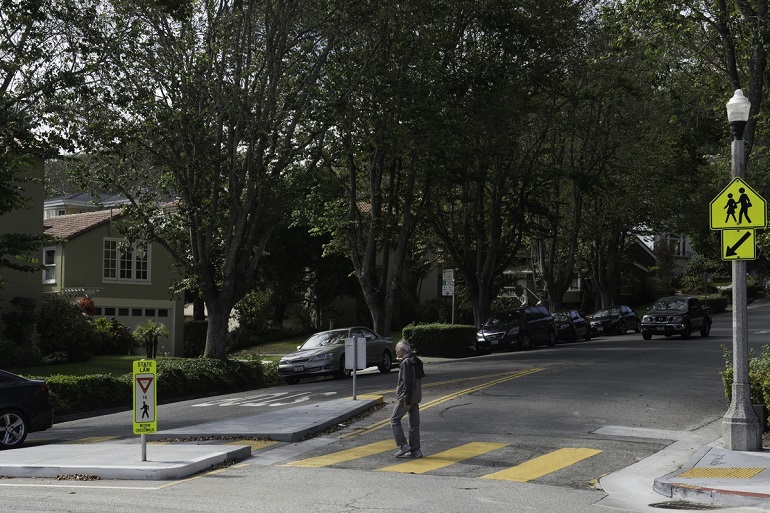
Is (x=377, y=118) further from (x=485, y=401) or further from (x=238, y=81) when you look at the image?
(x=485, y=401)

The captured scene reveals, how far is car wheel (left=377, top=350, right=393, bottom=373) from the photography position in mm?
30062

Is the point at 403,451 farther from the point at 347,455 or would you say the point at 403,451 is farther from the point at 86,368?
the point at 86,368

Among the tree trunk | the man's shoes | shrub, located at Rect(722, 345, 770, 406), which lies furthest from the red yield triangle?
the tree trunk

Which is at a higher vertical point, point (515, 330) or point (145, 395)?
point (515, 330)

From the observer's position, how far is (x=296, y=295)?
5247cm

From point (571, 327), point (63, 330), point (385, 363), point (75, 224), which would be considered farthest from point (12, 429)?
point (571, 327)

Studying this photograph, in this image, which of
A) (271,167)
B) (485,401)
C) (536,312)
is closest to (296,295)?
(536,312)

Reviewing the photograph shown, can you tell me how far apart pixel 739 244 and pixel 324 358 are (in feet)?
52.1

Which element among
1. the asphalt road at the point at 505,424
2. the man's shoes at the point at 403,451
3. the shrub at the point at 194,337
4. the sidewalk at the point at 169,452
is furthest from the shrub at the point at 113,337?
the man's shoes at the point at 403,451

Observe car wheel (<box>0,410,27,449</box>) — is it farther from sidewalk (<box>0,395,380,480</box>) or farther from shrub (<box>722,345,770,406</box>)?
shrub (<box>722,345,770,406</box>)

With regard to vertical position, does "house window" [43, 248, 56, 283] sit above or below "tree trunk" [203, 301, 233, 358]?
above

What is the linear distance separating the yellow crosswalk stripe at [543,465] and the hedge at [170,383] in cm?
1075

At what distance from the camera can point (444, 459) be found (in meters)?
13.7

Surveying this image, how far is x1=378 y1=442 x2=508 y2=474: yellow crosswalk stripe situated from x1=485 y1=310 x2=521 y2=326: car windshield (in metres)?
23.8
